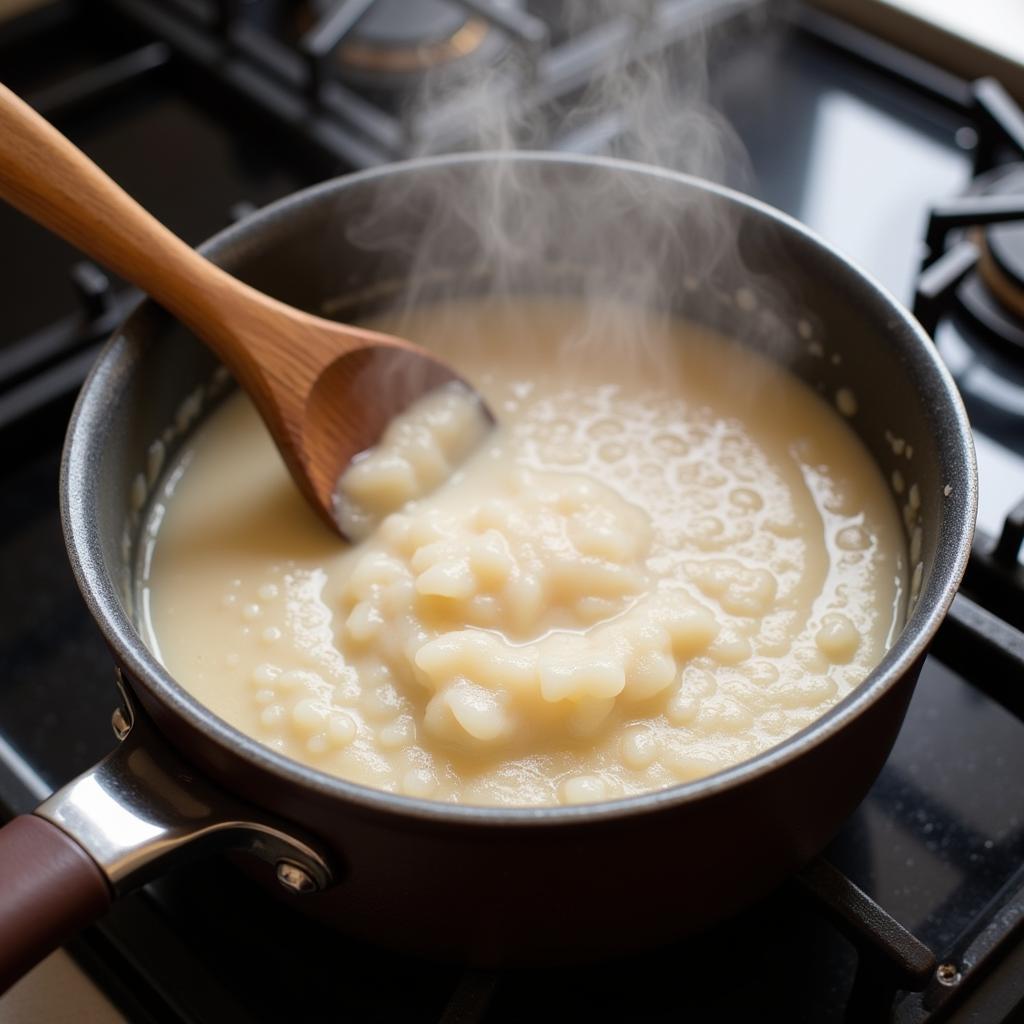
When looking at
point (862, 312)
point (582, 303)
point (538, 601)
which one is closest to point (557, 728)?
point (538, 601)

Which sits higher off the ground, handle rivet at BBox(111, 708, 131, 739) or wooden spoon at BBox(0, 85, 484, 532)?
wooden spoon at BBox(0, 85, 484, 532)

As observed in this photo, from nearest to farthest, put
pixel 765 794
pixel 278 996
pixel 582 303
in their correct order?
pixel 765 794 → pixel 278 996 → pixel 582 303

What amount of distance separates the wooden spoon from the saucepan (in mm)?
65

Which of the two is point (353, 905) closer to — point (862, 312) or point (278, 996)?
point (278, 996)

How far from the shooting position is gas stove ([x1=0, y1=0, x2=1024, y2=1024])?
0.92 metres

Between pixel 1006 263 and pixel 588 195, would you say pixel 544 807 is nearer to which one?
pixel 588 195

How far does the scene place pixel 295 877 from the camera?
2.64 feet

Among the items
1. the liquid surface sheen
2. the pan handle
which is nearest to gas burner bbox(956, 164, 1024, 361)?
the liquid surface sheen

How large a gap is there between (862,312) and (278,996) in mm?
726

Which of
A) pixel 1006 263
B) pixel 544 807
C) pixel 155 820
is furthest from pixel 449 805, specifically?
pixel 1006 263

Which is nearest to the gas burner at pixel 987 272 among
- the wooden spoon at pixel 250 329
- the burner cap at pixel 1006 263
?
the burner cap at pixel 1006 263

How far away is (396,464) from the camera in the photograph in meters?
1.17

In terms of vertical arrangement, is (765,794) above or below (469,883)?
above

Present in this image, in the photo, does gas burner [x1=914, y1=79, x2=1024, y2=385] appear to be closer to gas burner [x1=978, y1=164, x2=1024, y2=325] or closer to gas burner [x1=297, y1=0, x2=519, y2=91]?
gas burner [x1=978, y1=164, x2=1024, y2=325]
